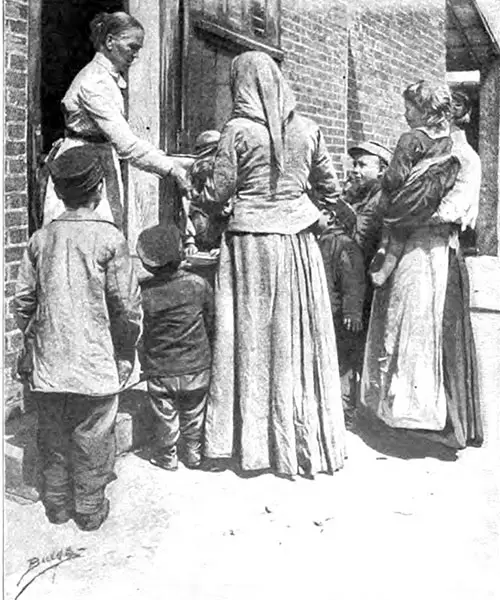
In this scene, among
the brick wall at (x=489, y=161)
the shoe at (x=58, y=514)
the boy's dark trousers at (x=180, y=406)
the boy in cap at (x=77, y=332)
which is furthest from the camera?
the brick wall at (x=489, y=161)

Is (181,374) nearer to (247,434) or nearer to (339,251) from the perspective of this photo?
(247,434)

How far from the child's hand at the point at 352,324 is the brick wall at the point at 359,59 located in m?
0.73

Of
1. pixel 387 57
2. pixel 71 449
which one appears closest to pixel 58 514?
pixel 71 449

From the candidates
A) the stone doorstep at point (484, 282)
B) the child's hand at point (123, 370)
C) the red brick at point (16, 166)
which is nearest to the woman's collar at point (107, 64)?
the red brick at point (16, 166)

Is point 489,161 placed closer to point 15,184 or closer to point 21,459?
point 15,184

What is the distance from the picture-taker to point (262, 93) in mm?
3867

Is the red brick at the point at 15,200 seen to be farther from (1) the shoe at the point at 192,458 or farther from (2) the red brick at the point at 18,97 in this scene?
(1) the shoe at the point at 192,458

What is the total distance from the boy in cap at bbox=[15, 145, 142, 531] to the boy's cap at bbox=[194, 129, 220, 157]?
2.60ft

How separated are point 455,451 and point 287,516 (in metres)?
1.00

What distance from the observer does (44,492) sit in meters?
3.59

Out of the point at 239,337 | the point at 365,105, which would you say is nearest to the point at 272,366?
the point at 239,337

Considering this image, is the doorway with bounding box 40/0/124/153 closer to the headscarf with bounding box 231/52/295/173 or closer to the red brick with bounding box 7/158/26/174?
the headscarf with bounding box 231/52/295/173

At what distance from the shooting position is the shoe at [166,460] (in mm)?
4016
